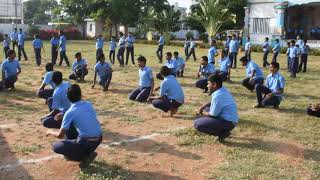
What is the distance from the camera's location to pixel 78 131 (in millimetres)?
6535

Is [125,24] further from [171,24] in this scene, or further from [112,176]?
[112,176]

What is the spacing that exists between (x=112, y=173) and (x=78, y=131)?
798 mm

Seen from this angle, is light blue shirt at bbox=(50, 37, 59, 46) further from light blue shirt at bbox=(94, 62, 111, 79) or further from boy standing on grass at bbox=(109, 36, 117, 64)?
light blue shirt at bbox=(94, 62, 111, 79)

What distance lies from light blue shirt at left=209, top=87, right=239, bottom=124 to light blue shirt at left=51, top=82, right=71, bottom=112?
2685 mm

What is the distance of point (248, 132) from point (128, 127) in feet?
8.26

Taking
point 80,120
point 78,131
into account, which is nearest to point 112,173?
point 78,131

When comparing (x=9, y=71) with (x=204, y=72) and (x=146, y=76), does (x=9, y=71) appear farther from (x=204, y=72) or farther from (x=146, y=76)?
(x=204, y=72)

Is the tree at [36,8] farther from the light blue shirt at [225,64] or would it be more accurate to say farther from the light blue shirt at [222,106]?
the light blue shirt at [222,106]

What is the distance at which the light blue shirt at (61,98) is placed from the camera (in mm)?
8219

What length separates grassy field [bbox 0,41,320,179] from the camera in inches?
267

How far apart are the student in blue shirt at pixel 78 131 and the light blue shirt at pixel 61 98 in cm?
170

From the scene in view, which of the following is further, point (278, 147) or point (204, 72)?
point (204, 72)

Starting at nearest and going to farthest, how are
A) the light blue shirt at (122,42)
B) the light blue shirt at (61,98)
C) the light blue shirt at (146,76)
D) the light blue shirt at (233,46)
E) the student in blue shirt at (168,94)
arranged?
the light blue shirt at (61,98), the student in blue shirt at (168,94), the light blue shirt at (146,76), the light blue shirt at (233,46), the light blue shirt at (122,42)

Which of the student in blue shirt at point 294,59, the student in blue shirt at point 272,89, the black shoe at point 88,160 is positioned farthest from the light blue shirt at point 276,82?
the student in blue shirt at point 294,59
